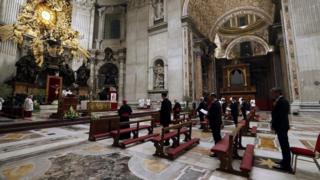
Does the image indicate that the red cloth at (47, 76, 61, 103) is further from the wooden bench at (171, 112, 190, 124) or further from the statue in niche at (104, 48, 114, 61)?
the wooden bench at (171, 112, 190, 124)

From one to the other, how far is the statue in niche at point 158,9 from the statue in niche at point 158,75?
496 centimetres

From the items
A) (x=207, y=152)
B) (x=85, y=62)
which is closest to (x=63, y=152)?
(x=207, y=152)

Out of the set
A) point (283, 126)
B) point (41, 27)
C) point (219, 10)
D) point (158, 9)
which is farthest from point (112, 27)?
point (283, 126)

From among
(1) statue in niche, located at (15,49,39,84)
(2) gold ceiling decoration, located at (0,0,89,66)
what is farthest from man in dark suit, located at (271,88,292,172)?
(2) gold ceiling decoration, located at (0,0,89,66)

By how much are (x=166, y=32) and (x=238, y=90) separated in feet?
42.6

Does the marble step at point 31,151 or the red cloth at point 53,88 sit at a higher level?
the red cloth at point 53,88

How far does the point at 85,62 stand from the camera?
18625 millimetres

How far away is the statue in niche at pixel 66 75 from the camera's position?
1609 cm

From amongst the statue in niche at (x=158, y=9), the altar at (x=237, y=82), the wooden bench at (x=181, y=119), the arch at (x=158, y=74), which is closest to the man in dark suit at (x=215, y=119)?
the wooden bench at (x=181, y=119)

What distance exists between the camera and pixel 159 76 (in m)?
16.7

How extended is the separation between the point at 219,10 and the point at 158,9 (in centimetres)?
838

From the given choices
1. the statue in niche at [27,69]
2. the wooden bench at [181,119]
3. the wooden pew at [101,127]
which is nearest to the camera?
the wooden pew at [101,127]

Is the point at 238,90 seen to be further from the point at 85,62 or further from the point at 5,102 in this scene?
the point at 5,102

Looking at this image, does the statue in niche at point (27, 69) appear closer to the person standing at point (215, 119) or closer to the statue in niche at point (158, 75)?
the statue in niche at point (158, 75)
